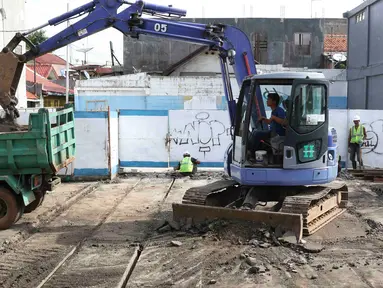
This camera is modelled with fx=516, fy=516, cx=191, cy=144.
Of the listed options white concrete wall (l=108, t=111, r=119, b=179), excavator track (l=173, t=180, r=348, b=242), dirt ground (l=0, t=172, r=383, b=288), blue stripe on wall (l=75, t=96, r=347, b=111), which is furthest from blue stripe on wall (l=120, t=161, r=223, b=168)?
blue stripe on wall (l=75, t=96, r=347, b=111)

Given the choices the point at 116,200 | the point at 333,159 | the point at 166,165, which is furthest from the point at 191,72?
the point at 333,159

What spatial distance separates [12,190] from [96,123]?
6.29 metres

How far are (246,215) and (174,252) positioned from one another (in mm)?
1428

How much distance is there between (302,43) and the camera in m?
43.1

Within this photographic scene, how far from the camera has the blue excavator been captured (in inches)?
335

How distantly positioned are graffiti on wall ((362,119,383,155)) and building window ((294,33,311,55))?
90.9 feet

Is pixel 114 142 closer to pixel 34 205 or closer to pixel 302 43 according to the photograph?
pixel 34 205

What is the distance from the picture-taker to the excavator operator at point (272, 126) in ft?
28.9

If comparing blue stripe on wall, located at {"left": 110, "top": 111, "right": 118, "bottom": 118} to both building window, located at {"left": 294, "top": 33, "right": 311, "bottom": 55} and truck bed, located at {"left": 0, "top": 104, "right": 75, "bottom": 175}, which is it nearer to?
truck bed, located at {"left": 0, "top": 104, "right": 75, "bottom": 175}

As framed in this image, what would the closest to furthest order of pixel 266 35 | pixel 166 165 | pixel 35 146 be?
1. pixel 35 146
2. pixel 166 165
3. pixel 266 35

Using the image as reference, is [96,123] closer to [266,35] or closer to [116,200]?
[116,200]

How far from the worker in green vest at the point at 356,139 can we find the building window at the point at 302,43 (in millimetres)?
28098

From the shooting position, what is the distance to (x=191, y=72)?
3462cm

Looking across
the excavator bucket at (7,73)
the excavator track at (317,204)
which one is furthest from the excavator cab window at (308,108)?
the excavator bucket at (7,73)
